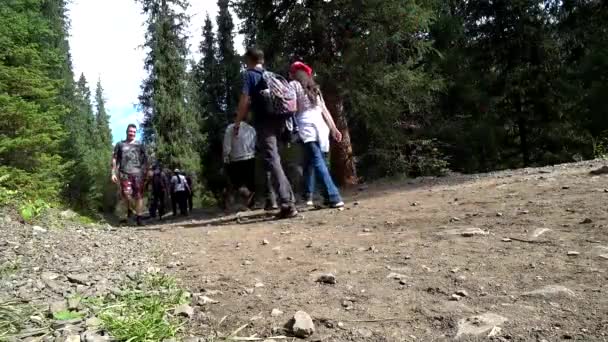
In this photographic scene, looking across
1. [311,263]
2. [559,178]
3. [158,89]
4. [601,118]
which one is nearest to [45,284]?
[311,263]

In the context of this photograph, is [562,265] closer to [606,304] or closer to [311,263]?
[606,304]

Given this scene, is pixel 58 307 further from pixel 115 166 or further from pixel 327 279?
pixel 115 166

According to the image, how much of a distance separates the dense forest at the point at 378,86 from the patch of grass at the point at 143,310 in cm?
358

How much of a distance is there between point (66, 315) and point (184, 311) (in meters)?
0.57

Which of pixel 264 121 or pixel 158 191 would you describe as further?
pixel 158 191

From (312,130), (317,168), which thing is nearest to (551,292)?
(317,168)

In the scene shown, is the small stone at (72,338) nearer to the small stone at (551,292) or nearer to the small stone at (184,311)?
the small stone at (184,311)

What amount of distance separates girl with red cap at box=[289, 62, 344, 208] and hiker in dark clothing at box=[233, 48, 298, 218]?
13.0 inches

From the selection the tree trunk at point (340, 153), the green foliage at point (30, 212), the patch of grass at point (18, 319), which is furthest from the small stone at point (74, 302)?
the tree trunk at point (340, 153)

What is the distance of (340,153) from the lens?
1102 cm

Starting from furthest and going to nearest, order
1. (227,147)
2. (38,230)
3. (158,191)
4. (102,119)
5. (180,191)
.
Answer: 1. (102,119)
2. (158,191)
3. (180,191)
4. (227,147)
5. (38,230)

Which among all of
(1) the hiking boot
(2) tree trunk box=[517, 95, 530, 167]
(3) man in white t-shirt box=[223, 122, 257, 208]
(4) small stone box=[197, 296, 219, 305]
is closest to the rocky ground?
(4) small stone box=[197, 296, 219, 305]

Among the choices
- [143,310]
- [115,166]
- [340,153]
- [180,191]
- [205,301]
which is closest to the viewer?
[143,310]

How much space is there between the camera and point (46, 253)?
3.69m
